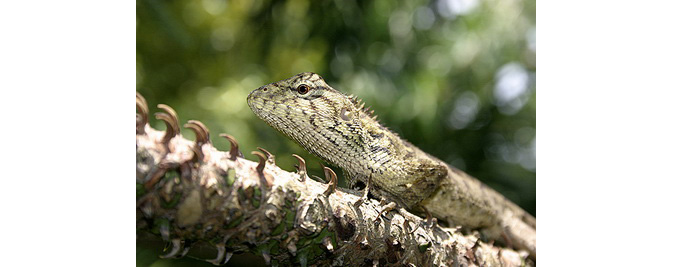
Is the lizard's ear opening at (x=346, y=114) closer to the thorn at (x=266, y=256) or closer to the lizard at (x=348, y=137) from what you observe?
the lizard at (x=348, y=137)

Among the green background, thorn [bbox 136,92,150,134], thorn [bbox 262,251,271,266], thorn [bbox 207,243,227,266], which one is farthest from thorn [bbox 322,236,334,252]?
the green background

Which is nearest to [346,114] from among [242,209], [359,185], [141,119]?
[359,185]

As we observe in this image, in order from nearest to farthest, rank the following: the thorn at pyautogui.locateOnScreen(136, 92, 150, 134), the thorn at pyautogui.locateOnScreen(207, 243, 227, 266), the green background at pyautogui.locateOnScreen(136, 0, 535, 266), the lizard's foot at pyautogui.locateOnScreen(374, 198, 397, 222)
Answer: the thorn at pyautogui.locateOnScreen(136, 92, 150, 134) < the thorn at pyautogui.locateOnScreen(207, 243, 227, 266) < the lizard's foot at pyautogui.locateOnScreen(374, 198, 397, 222) < the green background at pyautogui.locateOnScreen(136, 0, 535, 266)

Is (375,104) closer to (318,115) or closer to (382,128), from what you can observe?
(382,128)

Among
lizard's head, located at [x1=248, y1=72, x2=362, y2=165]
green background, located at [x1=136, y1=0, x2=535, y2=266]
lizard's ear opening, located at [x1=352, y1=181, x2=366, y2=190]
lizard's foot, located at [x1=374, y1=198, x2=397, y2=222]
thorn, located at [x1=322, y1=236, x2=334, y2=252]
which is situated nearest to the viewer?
thorn, located at [x1=322, y1=236, x2=334, y2=252]

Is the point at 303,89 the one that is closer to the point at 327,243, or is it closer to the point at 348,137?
the point at 348,137

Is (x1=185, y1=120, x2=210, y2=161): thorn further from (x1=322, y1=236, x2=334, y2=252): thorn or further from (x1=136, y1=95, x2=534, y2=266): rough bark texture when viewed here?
(x1=322, y1=236, x2=334, y2=252): thorn

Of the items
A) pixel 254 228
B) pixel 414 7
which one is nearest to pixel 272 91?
pixel 254 228

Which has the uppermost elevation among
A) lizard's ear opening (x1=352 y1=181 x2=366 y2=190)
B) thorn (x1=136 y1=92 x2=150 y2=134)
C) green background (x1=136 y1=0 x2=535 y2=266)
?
green background (x1=136 y1=0 x2=535 y2=266)
